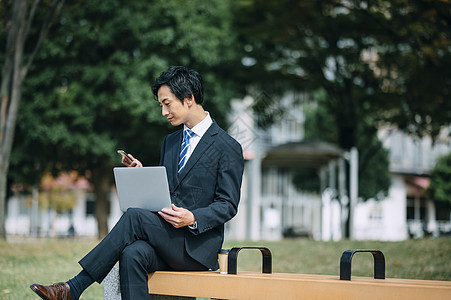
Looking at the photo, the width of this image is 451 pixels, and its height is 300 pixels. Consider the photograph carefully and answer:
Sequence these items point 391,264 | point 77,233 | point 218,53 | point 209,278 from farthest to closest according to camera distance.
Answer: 1. point 77,233
2. point 218,53
3. point 391,264
4. point 209,278

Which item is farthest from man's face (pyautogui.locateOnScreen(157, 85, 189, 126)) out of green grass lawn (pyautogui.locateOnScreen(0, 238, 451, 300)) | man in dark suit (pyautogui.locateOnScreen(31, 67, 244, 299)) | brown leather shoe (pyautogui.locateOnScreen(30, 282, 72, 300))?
green grass lawn (pyautogui.locateOnScreen(0, 238, 451, 300))

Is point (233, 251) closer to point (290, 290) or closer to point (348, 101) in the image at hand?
point (290, 290)

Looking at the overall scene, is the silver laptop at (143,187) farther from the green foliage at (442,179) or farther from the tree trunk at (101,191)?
the green foliage at (442,179)

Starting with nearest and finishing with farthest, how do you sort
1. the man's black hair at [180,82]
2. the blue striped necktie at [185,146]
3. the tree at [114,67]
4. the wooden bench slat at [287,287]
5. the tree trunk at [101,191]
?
the wooden bench slat at [287,287] → the man's black hair at [180,82] → the blue striped necktie at [185,146] → the tree at [114,67] → the tree trunk at [101,191]

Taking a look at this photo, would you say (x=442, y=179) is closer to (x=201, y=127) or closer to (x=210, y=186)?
(x=201, y=127)

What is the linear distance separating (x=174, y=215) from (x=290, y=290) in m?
0.83

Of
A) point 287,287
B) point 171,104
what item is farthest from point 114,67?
point 287,287

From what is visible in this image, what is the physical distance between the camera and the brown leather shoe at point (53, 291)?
12.8ft

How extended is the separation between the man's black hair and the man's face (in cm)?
3

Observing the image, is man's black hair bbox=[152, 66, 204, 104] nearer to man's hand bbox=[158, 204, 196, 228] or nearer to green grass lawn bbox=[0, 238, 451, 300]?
man's hand bbox=[158, 204, 196, 228]

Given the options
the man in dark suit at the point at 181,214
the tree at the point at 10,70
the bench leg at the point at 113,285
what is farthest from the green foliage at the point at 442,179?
the bench leg at the point at 113,285

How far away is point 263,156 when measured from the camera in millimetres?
22391

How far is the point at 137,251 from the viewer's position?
161 inches

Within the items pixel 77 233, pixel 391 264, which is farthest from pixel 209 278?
pixel 77 233
